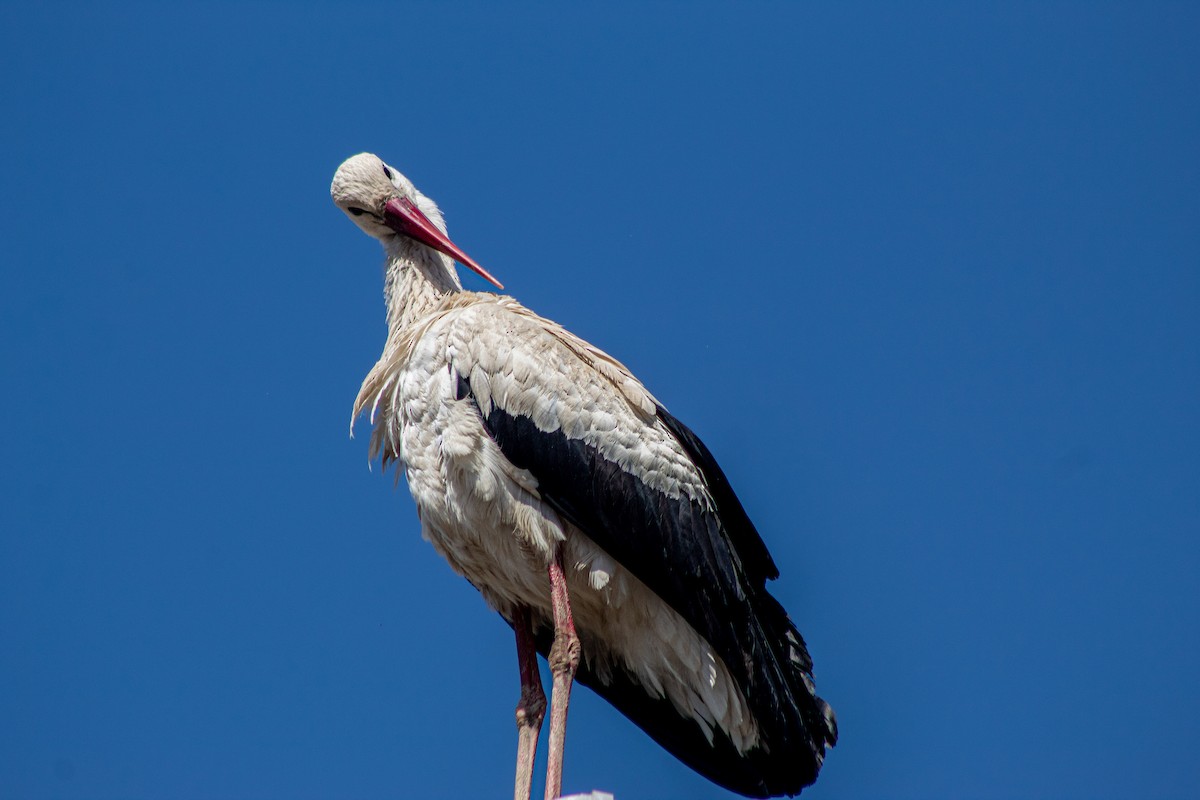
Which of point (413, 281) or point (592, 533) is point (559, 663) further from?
point (413, 281)

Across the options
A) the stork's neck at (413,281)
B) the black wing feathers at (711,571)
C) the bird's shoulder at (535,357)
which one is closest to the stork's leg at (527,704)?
the black wing feathers at (711,571)

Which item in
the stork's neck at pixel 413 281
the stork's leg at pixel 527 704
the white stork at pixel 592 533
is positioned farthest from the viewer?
the stork's neck at pixel 413 281

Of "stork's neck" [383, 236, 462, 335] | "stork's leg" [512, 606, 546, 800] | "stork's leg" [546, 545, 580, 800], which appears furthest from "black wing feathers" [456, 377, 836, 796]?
"stork's neck" [383, 236, 462, 335]

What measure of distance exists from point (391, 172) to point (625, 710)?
9.15 ft

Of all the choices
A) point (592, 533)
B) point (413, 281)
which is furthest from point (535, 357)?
point (413, 281)

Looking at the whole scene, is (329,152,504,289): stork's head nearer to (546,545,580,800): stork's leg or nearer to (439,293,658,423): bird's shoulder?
(439,293,658,423): bird's shoulder

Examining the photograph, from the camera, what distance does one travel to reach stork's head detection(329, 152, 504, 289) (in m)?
7.55

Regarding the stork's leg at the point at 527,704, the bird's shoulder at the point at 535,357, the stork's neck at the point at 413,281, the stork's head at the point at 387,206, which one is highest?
the stork's head at the point at 387,206

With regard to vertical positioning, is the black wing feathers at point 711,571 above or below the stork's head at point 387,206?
below

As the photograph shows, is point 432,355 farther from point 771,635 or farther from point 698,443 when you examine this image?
point 771,635

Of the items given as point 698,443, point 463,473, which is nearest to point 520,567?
point 463,473

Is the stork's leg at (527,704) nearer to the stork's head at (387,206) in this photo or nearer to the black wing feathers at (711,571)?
the black wing feathers at (711,571)

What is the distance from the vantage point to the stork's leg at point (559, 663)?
6.73 m

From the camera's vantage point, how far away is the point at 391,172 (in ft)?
25.7
